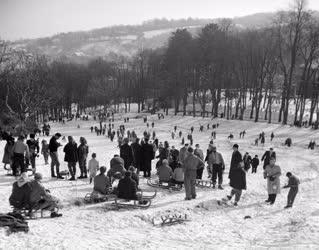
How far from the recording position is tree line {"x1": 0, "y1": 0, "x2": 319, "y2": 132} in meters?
46.6

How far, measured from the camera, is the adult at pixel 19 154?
48.7ft

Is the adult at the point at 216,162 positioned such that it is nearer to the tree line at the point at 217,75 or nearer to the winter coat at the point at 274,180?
the winter coat at the point at 274,180

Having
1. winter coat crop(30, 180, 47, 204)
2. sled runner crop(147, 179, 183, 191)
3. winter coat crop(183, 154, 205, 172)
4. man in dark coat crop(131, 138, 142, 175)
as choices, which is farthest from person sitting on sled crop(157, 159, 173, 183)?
winter coat crop(30, 180, 47, 204)

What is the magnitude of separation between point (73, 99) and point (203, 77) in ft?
134

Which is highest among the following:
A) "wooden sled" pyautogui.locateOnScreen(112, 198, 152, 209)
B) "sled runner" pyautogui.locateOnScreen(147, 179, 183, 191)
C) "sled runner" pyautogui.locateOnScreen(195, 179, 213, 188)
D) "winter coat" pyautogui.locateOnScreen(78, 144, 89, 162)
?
"winter coat" pyautogui.locateOnScreen(78, 144, 89, 162)

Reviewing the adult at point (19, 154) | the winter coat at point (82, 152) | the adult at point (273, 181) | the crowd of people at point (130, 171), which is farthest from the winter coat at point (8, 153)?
the adult at point (273, 181)

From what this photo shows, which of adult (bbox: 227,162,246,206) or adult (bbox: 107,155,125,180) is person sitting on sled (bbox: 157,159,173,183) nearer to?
adult (bbox: 107,155,125,180)

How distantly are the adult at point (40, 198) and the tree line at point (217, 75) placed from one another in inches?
1247

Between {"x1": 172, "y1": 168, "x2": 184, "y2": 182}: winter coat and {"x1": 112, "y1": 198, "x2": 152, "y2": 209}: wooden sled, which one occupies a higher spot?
{"x1": 172, "y1": 168, "x2": 184, "y2": 182}: winter coat

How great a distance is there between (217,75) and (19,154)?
156 feet

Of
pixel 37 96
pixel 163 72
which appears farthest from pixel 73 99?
pixel 37 96

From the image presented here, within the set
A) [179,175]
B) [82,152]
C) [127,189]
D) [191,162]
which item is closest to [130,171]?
[127,189]

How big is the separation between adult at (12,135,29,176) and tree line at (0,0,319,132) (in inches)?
1038

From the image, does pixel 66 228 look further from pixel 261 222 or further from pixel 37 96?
pixel 37 96
